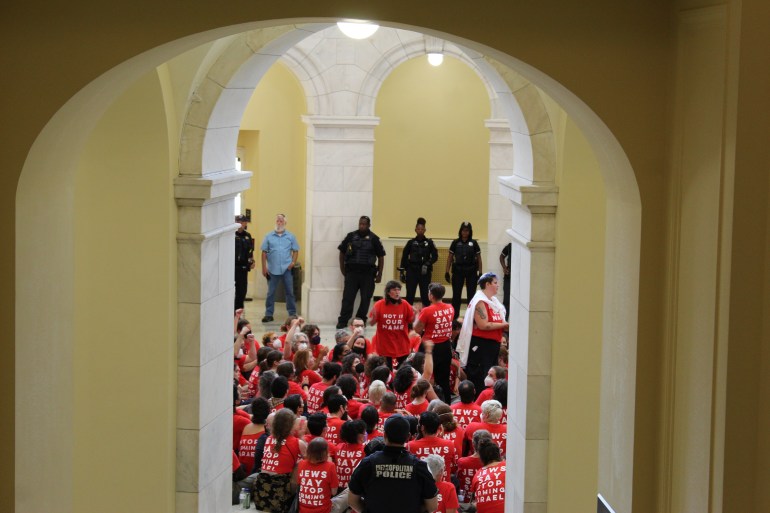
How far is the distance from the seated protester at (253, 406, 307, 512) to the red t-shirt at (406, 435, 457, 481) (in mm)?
775

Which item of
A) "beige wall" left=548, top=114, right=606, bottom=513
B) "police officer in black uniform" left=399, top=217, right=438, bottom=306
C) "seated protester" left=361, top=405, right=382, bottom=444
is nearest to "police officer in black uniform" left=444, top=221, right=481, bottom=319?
"police officer in black uniform" left=399, top=217, right=438, bottom=306

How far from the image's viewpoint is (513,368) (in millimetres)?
8844

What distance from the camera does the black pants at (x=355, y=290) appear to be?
1694cm

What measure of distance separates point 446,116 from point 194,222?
11.5m

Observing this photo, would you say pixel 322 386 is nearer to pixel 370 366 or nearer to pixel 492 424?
pixel 370 366

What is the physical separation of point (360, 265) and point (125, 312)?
8.93m

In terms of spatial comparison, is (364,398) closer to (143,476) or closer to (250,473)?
(250,473)

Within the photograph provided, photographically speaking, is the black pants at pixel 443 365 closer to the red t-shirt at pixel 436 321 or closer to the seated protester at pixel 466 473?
the red t-shirt at pixel 436 321

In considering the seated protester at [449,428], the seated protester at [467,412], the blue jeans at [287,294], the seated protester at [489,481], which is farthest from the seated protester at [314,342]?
the blue jeans at [287,294]

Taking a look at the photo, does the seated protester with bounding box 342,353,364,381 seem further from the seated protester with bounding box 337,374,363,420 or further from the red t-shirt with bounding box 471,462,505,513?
the red t-shirt with bounding box 471,462,505,513

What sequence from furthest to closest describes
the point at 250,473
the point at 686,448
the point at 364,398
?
the point at 364,398, the point at 250,473, the point at 686,448

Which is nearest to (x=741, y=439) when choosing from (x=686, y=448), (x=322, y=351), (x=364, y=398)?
(x=686, y=448)

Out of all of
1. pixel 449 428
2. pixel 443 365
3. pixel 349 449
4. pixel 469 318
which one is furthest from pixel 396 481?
pixel 443 365

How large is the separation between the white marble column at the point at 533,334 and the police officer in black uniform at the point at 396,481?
107cm
